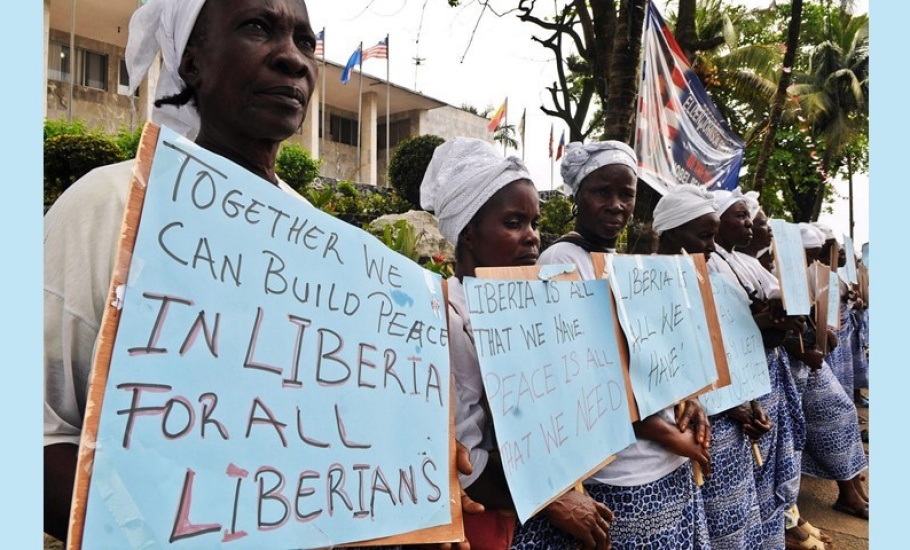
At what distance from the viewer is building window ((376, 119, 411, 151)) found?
23.2m

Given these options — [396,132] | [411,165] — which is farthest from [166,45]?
[396,132]

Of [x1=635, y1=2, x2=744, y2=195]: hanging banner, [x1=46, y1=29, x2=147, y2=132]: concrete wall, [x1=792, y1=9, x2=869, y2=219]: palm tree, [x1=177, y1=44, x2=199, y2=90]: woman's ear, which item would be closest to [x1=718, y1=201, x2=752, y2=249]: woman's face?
[x1=635, y1=2, x2=744, y2=195]: hanging banner

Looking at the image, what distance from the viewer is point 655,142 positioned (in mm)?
4578

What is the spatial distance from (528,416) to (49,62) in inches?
673

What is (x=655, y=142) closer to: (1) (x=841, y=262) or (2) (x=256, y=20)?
(2) (x=256, y=20)

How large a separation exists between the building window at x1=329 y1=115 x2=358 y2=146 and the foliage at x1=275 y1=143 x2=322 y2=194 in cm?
965

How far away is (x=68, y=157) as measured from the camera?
26.0 ft

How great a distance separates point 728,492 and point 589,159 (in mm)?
1503

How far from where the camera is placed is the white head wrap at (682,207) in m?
2.93

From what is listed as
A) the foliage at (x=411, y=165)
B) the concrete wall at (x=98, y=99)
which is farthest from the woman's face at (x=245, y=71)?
the concrete wall at (x=98, y=99)

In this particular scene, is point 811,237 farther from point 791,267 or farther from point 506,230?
point 506,230

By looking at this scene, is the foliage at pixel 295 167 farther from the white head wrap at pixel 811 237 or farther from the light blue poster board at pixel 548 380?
the light blue poster board at pixel 548 380

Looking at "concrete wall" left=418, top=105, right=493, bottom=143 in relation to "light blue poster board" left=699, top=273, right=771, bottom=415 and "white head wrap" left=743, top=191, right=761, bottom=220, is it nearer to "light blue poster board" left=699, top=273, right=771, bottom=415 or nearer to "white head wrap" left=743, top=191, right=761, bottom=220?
"white head wrap" left=743, top=191, right=761, bottom=220

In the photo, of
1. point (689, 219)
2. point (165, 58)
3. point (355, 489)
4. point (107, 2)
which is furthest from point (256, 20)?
point (107, 2)
